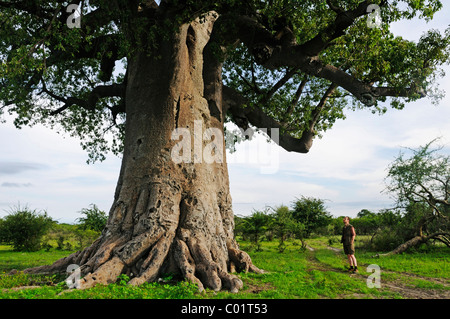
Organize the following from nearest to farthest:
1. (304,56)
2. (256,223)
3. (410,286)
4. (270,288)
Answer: (270,288) < (410,286) < (304,56) < (256,223)

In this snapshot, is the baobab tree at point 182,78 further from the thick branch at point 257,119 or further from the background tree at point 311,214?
the background tree at point 311,214

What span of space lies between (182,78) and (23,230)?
16274mm

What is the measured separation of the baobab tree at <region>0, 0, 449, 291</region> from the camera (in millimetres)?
7934

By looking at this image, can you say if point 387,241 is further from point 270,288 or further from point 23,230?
point 23,230

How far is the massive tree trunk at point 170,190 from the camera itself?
25.0 feet

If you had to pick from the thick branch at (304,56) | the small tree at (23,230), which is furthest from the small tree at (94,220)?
the thick branch at (304,56)

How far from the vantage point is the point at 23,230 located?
1992 centimetres

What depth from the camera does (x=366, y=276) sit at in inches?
394

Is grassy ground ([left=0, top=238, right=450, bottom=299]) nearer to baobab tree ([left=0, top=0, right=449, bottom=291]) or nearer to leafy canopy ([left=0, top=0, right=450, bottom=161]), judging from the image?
baobab tree ([left=0, top=0, right=449, bottom=291])

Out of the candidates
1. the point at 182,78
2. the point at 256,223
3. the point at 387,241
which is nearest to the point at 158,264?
the point at 182,78

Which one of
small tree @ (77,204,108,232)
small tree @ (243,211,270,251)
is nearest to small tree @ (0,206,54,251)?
small tree @ (77,204,108,232)

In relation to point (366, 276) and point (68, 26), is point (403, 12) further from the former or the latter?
point (68, 26)

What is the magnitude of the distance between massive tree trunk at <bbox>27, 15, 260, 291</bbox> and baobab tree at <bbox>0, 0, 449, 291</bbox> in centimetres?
3
